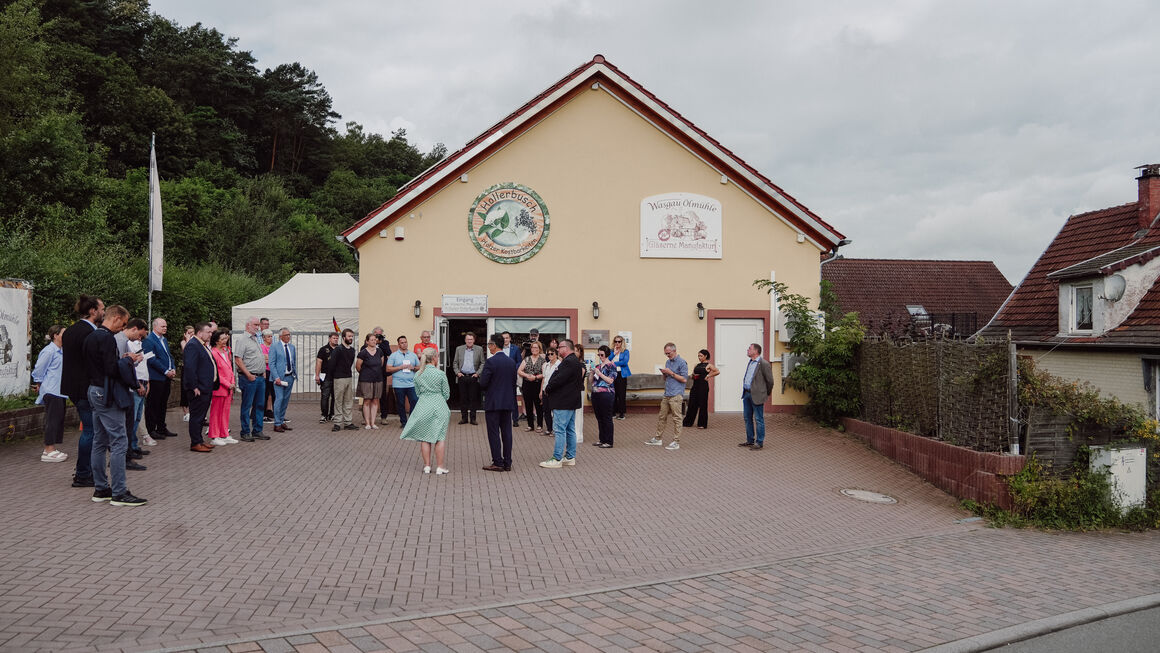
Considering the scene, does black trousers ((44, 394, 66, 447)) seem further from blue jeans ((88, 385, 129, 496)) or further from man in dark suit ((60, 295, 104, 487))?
blue jeans ((88, 385, 129, 496))

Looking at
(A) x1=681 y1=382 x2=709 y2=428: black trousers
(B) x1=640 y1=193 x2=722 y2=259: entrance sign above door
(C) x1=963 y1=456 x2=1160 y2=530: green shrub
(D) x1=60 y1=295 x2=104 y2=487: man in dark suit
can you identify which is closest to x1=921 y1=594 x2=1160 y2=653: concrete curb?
(C) x1=963 y1=456 x2=1160 y2=530: green shrub

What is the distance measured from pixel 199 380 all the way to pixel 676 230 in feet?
35.0

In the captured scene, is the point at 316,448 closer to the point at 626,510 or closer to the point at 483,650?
the point at 626,510

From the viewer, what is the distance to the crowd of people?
27.2 feet

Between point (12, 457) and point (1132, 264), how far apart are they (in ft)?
69.6

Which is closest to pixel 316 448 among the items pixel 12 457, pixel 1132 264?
pixel 12 457

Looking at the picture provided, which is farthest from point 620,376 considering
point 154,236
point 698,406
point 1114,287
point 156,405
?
point 1114,287

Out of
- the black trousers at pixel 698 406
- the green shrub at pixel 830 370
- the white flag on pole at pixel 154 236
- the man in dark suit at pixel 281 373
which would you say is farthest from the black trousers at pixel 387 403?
the green shrub at pixel 830 370

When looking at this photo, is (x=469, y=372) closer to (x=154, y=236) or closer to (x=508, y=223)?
(x=508, y=223)

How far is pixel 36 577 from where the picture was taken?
5.93 metres

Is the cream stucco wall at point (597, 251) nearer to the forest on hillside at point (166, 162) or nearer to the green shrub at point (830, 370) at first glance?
the green shrub at point (830, 370)

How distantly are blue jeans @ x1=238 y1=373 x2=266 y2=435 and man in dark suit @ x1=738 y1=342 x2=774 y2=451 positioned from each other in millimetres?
7795

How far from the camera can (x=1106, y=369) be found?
18078 millimetres

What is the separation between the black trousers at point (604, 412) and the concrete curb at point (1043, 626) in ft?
25.8
